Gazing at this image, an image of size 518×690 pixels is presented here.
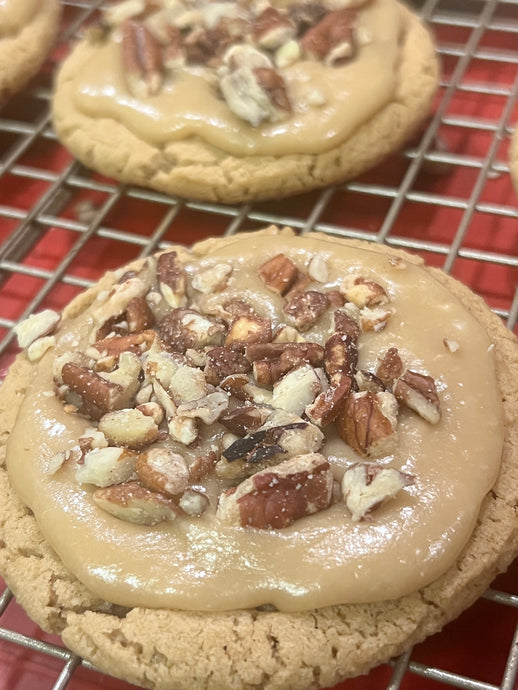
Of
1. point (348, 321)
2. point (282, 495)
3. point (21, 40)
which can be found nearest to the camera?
point (282, 495)

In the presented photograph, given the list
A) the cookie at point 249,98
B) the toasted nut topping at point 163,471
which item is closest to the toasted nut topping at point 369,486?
the toasted nut topping at point 163,471

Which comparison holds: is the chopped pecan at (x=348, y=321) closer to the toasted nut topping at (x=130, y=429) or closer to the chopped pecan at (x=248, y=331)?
the chopped pecan at (x=248, y=331)

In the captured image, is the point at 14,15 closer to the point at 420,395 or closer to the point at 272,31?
the point at 272,31

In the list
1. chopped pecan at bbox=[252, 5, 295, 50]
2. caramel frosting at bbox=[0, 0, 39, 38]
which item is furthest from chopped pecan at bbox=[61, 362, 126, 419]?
caramel frosting at bbox=[0, 0, 39, 38]

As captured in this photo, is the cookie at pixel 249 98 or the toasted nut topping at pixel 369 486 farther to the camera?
the cookie at pixel 249 98

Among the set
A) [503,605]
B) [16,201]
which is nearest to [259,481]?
[503,605]

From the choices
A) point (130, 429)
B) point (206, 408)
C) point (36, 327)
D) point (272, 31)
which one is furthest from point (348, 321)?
point (272, 31)
